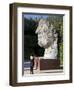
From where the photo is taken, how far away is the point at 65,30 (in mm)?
→ 1954

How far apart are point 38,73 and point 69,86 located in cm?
28

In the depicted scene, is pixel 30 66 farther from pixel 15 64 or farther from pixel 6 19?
pixel 6 19

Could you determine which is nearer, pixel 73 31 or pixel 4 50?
pixel 4 50

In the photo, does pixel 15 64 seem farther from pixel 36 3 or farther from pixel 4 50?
pixel 36 3

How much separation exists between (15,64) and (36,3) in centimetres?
44

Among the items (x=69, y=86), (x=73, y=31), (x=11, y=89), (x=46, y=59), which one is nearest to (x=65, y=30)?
(x=73, y=31)

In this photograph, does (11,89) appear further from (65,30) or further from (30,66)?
(65,30)

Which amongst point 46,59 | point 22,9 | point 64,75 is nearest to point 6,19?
point 22,9

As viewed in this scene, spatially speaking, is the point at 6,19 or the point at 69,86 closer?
the point at 6,19

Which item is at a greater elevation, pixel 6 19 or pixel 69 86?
pixel 6 19


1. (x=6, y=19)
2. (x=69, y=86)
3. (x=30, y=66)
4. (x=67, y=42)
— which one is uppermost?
(x=6, y=19)

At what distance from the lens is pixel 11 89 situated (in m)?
1.82

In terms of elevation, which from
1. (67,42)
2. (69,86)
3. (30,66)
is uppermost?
(67,42)

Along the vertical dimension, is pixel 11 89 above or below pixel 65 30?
below
